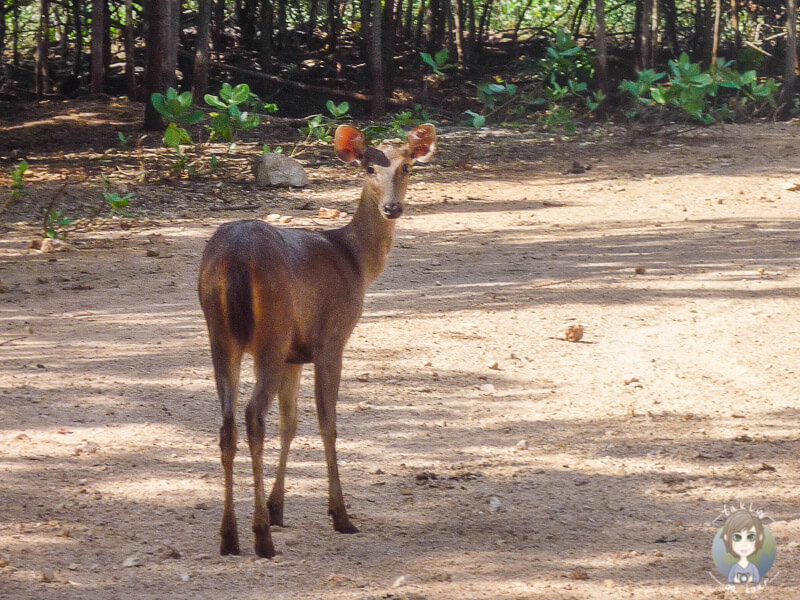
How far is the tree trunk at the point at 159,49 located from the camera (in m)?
12.7

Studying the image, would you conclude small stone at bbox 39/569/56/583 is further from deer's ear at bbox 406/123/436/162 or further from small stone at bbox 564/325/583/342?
small stone at bbox 564/325/583/342

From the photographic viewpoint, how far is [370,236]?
5.01 metres

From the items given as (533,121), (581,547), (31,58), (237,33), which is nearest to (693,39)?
(533,121)

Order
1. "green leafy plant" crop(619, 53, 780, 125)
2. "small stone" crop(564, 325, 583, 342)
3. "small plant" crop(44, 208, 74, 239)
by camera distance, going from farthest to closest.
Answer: "green leafy plant" crop(619, 53, 780, 125) → "small plant" crop(44, 208, 74, 239) → "small stone" crop(564, 325, 583, 342)

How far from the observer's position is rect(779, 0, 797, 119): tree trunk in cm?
1510

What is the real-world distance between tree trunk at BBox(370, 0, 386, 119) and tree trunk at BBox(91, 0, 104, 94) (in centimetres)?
395

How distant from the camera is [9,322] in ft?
23.7

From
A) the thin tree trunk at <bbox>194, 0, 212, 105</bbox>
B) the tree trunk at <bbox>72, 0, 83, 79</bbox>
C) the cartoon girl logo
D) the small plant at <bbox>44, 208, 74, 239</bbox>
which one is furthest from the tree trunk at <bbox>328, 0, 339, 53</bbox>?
the cartoon girl logo

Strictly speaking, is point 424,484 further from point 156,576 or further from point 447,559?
point 156,576

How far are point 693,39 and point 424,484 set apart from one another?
15.1 m

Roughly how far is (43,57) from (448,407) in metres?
12.3

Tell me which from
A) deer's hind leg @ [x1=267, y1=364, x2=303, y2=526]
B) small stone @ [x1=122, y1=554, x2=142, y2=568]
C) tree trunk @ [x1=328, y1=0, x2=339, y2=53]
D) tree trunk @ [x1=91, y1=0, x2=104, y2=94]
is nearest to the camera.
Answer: small stone @ [x1=122, y1=554, x2=142, y2=568]

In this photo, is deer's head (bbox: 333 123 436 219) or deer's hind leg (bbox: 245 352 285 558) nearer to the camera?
deer's hind leg (bbox: 245 352 285 558)

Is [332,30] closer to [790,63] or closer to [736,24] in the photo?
[736,24]
